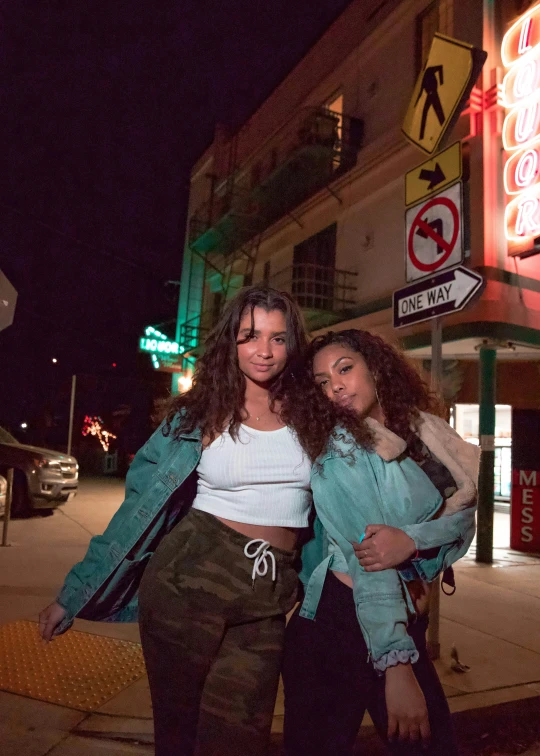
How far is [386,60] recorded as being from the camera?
1125 cm

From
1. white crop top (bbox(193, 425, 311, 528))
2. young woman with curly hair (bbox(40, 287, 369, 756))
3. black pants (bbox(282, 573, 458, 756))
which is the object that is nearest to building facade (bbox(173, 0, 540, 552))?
young woman with curly hair (bbox(40, 287, 369, 756))

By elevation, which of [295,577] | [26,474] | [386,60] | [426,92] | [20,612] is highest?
[386,60]

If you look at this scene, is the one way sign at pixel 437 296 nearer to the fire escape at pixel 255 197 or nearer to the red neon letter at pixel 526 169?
the red neon letter at pixel 526 169

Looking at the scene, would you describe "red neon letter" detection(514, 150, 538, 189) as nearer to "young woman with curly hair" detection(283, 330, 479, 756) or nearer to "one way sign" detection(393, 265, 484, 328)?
"one way sign" detection(393, 265, 484, 328)

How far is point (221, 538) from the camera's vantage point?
1802 millimetres

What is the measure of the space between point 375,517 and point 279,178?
13.2 metres

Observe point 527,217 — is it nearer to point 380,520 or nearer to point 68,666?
point 380,520

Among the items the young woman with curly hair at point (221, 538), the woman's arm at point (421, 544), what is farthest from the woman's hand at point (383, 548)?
the young woman with curly hair at point (221, 538)

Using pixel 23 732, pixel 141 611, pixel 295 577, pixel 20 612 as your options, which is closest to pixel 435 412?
pixel 295 577

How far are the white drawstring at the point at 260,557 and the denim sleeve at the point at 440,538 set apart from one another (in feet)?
1.44

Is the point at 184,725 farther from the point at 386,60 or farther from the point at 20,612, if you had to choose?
the point at 386,60

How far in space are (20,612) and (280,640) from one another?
12.3 ft

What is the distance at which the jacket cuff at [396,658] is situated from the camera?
147 centimetres

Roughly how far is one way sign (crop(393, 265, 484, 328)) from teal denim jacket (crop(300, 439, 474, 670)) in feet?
6.82
